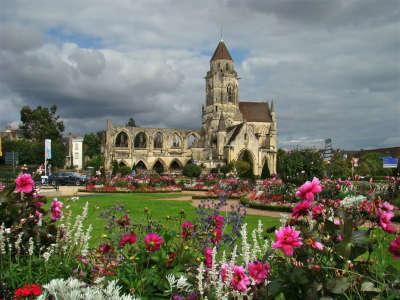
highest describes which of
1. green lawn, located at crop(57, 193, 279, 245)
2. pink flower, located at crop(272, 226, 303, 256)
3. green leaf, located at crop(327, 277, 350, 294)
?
pink flower, located at crop(272, 226, 303, 256)

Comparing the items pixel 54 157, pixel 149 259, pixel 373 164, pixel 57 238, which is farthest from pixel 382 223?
pixel 54 157

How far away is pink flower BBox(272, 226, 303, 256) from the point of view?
2651mm

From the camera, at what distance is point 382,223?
3.22 m

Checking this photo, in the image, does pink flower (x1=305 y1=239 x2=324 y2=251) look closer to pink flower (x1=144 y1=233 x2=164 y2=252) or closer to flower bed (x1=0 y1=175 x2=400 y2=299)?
flower bed (x1=0 y1=175 x2=400 y2=299)

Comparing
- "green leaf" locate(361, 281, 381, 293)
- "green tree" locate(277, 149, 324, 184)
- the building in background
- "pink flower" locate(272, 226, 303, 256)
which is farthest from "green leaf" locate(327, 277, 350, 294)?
the building in background

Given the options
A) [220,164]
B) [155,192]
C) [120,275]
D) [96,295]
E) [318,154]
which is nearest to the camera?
[96,295]

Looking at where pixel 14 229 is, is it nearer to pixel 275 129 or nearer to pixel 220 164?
pixel 220 164

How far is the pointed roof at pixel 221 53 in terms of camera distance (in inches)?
3157

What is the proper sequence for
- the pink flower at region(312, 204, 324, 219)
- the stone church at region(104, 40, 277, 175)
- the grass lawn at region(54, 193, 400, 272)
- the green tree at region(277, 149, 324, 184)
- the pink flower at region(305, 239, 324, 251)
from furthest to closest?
the stone church at region(104, 40, 277, 175) → the green tree at region(277, 149, 324, 184) → the grass lawn at region(54, 193, 400, 272) → the pink flower at region(312, 204, 324, 219) → the pink flower at region(305, 239, 324, 251)

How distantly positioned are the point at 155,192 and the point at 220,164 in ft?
129

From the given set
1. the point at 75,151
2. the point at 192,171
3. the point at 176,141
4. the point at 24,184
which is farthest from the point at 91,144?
the point at 24,184

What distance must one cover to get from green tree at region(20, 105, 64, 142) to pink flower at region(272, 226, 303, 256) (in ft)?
272

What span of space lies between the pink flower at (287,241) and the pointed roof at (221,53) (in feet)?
260

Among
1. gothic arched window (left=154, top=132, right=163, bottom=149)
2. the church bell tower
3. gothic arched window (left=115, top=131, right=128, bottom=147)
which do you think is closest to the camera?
gothic arched window (left=115, top=131, right=128, bottom=147)
